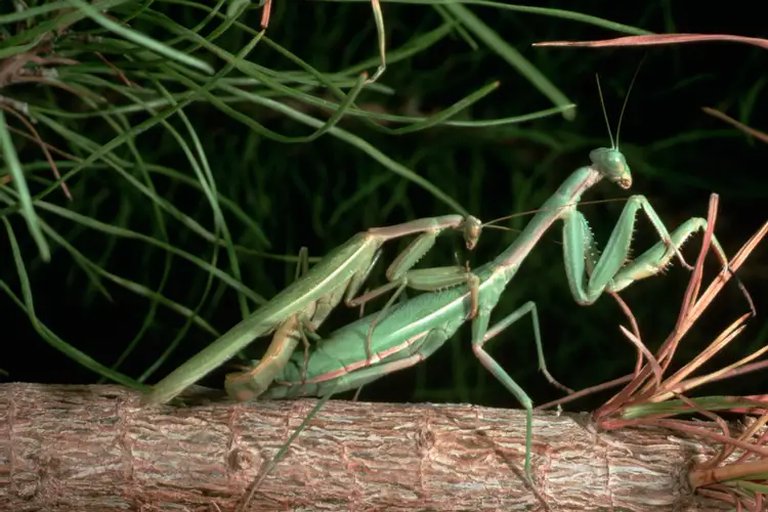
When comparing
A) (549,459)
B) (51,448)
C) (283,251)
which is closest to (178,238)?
(283,251)

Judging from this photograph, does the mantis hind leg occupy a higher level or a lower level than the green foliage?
lower

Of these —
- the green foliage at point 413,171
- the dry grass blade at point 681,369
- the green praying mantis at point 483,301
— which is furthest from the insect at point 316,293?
the green foliage at point 413,171

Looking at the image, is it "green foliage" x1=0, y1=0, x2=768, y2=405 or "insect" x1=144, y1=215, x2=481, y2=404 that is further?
"green foliage" x1=0, y1=0, x2=768, y2=405

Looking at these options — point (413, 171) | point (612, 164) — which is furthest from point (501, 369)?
point (413, 171)

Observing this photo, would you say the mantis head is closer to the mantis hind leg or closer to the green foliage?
the mantis hind leg

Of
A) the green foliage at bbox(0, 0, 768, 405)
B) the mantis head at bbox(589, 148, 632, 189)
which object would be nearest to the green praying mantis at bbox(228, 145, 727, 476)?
the mantis head at bbox(589, 148, 632, 189)

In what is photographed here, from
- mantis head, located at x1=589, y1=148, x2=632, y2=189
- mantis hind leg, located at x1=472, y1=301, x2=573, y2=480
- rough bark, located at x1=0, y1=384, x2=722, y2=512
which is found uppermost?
mantis head, located at x1=589, y1=148, x2=632, y2=189

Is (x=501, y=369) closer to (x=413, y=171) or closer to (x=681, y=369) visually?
(x=681, y=369)
